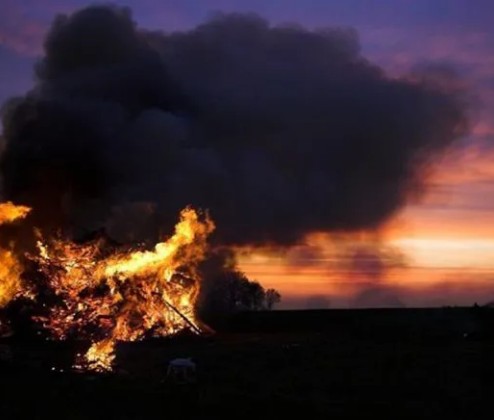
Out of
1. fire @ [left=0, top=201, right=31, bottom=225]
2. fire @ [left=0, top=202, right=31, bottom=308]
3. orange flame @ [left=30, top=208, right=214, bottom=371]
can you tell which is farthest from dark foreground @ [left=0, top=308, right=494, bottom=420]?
fire @ [left=0, top=201, right=31, bottom=225]

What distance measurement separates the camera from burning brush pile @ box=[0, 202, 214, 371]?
39844 mm

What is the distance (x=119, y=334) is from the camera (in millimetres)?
39219

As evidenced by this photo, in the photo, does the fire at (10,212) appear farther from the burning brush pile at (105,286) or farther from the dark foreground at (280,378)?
the dark foreground at (280,378)

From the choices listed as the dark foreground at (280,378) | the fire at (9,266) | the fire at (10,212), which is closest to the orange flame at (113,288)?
the dark foreground at (280,378)

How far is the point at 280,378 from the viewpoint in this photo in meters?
29.4

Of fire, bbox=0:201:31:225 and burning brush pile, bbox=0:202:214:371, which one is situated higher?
fire, bbox=0:201:31:225

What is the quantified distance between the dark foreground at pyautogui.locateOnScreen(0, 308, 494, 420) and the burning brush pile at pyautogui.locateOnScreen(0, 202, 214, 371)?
185cm

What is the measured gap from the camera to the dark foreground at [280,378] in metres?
22.8

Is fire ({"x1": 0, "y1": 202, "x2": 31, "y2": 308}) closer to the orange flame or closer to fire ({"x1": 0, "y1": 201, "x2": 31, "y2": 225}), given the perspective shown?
fire ({"x1": 0, "y1": 201, "x2": 31, "y2": 225})

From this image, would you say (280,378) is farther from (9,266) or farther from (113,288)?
(9,266)

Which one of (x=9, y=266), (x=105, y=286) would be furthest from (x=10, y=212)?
(x=105, y=286)

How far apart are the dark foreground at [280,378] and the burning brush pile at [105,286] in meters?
1.85

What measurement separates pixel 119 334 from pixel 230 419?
18.2m

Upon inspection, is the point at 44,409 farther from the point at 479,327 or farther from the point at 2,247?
the point at 479,327
